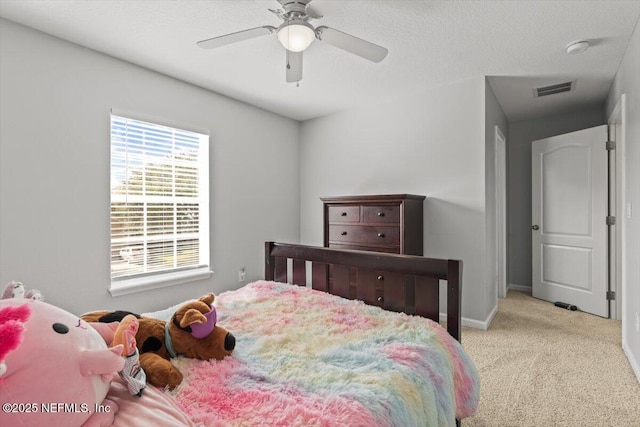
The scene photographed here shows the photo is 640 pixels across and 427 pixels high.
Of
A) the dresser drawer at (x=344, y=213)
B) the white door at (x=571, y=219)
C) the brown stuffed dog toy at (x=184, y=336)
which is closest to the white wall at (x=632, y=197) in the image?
the white door at (x=571, y=219)

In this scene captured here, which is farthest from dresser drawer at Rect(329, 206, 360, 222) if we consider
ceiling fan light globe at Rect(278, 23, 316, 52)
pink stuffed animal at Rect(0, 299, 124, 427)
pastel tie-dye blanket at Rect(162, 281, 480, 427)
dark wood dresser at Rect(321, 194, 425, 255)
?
pink stuffed animal at Rect(0, 299, 124, 427)

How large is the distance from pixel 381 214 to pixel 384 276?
1493mm

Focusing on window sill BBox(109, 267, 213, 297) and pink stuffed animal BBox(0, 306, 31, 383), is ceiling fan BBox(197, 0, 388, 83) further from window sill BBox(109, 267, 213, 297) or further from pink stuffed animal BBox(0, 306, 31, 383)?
window sill BBox(109, 267, 213, 297)

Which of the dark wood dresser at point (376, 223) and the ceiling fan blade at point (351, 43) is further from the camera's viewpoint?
the dark wood dresser at point (376, 223)

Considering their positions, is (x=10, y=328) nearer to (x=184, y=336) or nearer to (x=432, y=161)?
(x=184, y=336)

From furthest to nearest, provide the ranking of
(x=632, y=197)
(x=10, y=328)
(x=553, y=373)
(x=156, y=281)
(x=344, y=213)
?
(x=344, y=213) < (x=156, y=281) < (x=632, y=197) < (x=553, y=373) < (x=10, y=328)

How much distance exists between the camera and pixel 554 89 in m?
3.43

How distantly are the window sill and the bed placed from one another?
1.34 metres

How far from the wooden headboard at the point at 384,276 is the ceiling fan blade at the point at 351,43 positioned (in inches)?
47.2

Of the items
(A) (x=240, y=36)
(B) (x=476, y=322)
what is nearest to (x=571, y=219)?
(B) (x=476, y=322)

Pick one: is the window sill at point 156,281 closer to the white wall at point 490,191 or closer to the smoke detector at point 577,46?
the white wall at point 490,191

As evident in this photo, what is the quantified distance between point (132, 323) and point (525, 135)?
17.2 feet

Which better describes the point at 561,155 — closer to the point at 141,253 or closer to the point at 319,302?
the point at 319,302

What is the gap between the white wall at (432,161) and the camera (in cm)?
315
